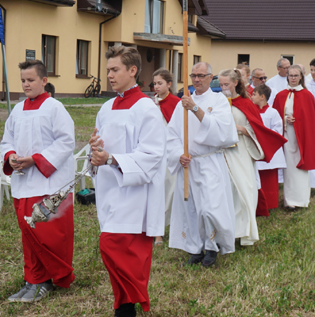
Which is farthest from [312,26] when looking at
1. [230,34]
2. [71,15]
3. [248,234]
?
[248,234]

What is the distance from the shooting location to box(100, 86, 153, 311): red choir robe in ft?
12.7

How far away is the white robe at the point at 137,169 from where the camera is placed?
386cm

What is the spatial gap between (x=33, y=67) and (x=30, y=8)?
17.8 metres

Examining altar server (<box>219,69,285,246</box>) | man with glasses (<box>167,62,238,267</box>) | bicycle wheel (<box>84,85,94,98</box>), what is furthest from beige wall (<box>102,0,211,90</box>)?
man with glasses (<box>167,62,238,267</box>)

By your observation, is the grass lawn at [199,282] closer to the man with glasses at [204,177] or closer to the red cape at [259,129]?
the man with glasses at [204,177]

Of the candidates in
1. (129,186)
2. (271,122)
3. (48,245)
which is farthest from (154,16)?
(129,186)

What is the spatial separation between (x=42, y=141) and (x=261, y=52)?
111 ft

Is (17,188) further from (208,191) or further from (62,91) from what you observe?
(62,91)

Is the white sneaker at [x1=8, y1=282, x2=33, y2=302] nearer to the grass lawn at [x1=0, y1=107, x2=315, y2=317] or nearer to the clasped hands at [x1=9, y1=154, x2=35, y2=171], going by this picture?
the grass lawn at [x1=0, y1=107, x2=315, y2=317]

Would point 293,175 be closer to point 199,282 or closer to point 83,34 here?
point 199,282

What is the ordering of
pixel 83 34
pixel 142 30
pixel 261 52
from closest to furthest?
pixel 83 34, pixel 142 30, pixel 261 52

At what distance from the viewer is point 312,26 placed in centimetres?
3647

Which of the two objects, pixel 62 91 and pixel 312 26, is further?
pixel 312 26

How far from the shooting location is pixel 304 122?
27.9 feet
